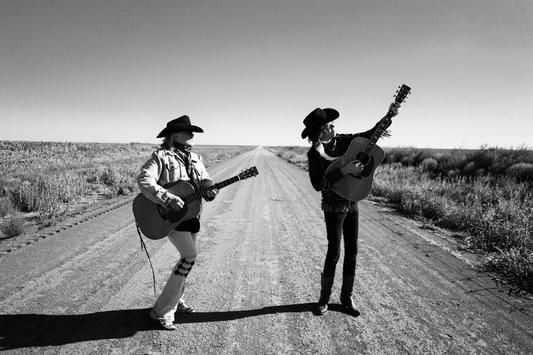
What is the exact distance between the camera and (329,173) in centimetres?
296

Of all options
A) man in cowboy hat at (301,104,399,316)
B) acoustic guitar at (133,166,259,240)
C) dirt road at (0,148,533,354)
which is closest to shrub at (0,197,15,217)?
dirt road at (0,148,533,354)

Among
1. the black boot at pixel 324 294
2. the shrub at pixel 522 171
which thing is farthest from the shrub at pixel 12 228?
the shrub at pixel 522 171

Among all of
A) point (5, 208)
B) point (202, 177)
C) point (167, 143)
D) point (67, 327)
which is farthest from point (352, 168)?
point (5, 208)

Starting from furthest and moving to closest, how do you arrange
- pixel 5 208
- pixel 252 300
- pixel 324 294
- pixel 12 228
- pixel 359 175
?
1. pixel 5 208
2. pixel 12 228
3. pixel 252 300
4. pixel 324 294
5. pixel 359 175

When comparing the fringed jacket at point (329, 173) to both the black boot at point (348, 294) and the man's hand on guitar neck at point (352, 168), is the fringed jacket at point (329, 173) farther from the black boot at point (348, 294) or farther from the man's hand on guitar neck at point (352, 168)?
the black boot at point (348, 294)

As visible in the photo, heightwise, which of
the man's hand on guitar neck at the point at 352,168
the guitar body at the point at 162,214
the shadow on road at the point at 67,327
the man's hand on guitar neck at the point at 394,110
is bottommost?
the shadow on road at the point at 67,327

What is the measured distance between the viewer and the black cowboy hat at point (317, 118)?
297cm

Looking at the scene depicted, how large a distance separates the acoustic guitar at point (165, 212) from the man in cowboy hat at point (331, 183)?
118 centimetres

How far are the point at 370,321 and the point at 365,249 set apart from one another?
230 centimetres

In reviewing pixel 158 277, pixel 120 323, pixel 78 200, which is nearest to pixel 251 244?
pixel 158 277

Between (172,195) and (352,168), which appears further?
(352,168)

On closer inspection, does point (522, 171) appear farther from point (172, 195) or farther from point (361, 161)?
point (172, 195)

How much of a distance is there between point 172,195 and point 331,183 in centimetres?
172

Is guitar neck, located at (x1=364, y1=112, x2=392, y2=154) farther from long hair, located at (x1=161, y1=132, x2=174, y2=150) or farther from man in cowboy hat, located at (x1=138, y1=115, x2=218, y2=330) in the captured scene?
long hair, located at (x1=161, y1=132, x2=174, y2=150)
